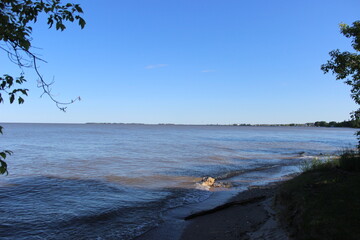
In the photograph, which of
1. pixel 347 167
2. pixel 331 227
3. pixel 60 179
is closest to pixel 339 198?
pixel 331 227

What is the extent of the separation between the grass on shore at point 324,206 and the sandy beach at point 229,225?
492 mm

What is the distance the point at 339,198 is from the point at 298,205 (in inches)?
43.5

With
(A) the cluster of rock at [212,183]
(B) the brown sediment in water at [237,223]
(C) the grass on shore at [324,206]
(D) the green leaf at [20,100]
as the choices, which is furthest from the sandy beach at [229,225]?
(D) the green leaf at [20,100]

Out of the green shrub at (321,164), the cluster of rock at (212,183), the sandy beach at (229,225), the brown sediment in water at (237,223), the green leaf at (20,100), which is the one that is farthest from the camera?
the cluster of rock at (212,183)

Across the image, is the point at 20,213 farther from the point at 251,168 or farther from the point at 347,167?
the point at 251,168

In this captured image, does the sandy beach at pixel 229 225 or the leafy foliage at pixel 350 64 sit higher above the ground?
the leafy foliage at pixel 350 64

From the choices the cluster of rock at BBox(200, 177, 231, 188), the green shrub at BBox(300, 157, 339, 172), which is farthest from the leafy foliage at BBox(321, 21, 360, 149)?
the cluster of rock at BBox(200, 177, 231, 188)

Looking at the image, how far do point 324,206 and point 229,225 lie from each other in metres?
3.48

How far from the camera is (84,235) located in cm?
895

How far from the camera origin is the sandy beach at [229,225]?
7577 mm

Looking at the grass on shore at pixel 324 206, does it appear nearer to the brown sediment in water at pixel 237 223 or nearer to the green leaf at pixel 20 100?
the brown sediment in water at pixel 237 223

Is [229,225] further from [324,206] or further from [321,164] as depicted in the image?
[321,164]

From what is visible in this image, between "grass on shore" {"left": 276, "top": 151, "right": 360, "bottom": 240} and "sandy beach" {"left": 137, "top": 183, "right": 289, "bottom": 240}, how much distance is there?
1.62 feet

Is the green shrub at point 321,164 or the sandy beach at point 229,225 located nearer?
the sandy beach at point 229,225
